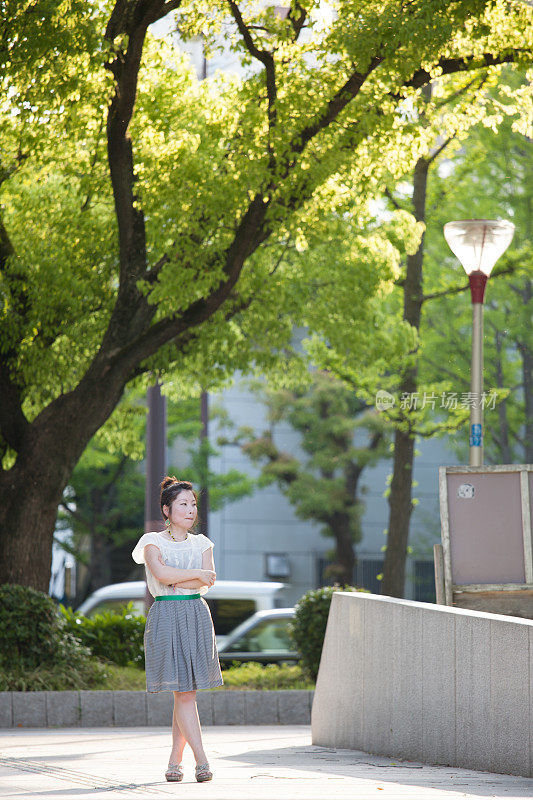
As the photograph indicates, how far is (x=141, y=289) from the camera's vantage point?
35.9 feet

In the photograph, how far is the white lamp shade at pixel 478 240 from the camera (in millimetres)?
9384

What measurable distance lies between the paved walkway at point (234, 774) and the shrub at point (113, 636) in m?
3.14

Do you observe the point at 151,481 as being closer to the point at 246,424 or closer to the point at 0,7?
the point at 0,7

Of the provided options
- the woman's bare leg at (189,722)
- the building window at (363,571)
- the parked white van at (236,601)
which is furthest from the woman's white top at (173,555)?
the building window at (363,571)

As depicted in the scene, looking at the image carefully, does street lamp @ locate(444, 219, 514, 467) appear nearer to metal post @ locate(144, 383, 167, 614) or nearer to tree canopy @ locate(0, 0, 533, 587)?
tree canopy @ locate(0, 0, 533, 587)

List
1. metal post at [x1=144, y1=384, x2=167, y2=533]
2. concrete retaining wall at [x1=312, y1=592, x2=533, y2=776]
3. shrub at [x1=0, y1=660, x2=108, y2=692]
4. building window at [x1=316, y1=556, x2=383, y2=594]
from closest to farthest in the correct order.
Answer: concrete retaining wall at [x1=312, y1=592, x2=533, y2=776]
shrub at [x1=0, y1=660, x2=108, y2=692]
metal post at [x1=144, y1=384, x2=167, y2=533]
building window at [x1=316, y1=556, x2=383, y2=594]

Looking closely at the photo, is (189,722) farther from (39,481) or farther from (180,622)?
(39,481)

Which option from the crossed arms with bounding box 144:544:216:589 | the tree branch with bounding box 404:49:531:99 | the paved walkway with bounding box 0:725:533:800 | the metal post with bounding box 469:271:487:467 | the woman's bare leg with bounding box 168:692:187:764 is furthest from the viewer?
the tree branch with bounding box 404:49:531:99

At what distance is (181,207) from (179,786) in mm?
6645

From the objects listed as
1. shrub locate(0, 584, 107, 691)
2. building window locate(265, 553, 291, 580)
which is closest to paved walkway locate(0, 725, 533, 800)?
shrub locate(0, 584, 107, 691)

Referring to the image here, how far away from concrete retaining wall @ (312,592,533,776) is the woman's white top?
1.70m

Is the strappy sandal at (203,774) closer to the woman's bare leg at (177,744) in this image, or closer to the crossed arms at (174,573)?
the woman's bare leg at (177,744)

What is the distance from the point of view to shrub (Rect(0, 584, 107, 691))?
10500mm

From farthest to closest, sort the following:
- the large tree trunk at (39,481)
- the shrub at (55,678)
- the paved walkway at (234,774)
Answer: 1. the large tree trunk at (39,481)
2. the shrub at (55,678)
3. the paved walkway at (234,774)
